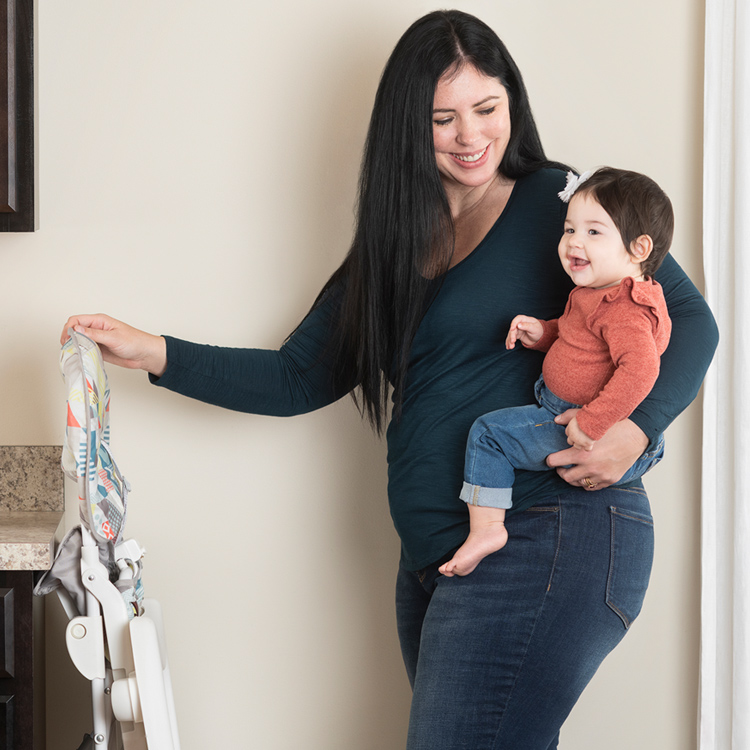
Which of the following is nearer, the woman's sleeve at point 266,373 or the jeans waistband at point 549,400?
the jeans waistband at point 549,400

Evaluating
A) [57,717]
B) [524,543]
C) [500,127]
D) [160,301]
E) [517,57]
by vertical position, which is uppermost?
[517,57]

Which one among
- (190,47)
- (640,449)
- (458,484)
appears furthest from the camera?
(190,47)

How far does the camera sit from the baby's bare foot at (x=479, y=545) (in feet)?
3.82

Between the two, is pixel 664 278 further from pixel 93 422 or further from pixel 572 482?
pixel 93 422

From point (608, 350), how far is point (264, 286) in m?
0.84

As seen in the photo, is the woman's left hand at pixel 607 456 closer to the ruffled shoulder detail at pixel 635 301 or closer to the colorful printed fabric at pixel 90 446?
the ruffled shoulder detail at pixel 635 301

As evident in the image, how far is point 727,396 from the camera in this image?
159 centimetres

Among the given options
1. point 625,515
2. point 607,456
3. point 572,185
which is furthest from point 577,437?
point 572,185

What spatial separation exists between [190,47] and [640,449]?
128 centimetres

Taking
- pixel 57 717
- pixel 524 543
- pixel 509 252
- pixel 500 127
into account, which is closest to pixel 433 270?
pixel 509 252

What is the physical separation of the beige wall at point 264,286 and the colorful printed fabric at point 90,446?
16.9 inches

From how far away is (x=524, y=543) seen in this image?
3.85 ft

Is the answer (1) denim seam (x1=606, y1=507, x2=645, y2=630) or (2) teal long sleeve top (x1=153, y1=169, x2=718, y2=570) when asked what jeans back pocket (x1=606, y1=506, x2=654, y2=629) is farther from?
(2) teal long sleeve top (x1=153, y1=169, x2=718, y2=570)

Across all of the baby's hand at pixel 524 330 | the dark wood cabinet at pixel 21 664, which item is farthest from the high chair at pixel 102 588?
the baby's hand at pixel 524 330
